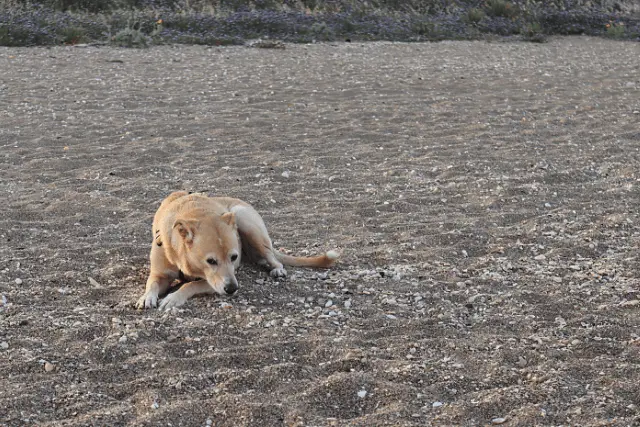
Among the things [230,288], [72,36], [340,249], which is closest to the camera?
[230,288]

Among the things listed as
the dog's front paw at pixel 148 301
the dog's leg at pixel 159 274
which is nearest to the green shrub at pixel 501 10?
the dog's leg at pixel 159 274

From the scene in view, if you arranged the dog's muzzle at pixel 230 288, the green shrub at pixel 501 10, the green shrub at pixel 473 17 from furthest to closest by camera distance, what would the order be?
the green shrub at pixel 501 10
the green shrub at pixel 473 17
the dog's muzzle at pixel 230 288

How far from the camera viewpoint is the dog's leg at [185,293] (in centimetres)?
500

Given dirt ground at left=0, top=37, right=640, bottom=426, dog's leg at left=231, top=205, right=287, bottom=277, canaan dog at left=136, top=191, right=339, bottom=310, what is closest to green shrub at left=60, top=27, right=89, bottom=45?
dirt ground at left=0, top=37, right=640, bottom=426

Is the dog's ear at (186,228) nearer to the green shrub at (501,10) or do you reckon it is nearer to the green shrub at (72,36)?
the green shrub at (72,36)

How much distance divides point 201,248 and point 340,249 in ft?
4.92

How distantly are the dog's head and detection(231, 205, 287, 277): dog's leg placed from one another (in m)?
0.47

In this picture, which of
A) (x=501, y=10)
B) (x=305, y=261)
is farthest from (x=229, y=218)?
(x=501, y=10)

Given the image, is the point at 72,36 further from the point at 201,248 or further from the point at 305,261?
the point at 201,248

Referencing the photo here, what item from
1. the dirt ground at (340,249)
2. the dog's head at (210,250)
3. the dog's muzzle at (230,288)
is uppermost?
the dog's head at (210,250)

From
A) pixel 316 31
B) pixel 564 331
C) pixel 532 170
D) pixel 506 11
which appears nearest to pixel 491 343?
pixel 564 331

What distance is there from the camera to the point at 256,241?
18.3 feet

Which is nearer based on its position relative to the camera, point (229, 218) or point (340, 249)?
point (229, 218)

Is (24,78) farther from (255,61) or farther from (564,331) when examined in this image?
(564,331)
